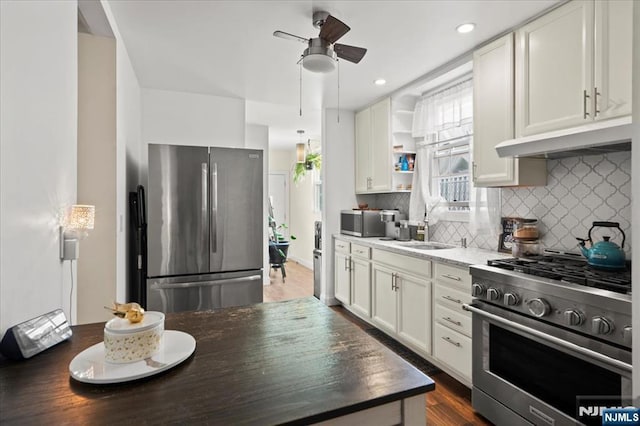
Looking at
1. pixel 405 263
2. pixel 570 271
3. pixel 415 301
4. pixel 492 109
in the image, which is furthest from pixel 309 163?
pixel 570 271

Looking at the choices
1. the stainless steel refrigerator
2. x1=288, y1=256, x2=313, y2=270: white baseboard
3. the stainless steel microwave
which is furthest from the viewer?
x1=288, y1=256, x2=313, y2=270: white baseboard

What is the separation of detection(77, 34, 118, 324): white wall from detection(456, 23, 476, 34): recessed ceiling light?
2314mm

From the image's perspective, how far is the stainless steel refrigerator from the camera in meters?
2.76

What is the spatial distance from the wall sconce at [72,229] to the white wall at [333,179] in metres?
3.01

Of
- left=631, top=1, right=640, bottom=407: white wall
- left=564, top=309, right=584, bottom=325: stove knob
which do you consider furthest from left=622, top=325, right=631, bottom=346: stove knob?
left=631, top=1, right=640, bottom=407: white wall

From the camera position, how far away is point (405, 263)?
9.38 ft

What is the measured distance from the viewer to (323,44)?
6.73ft

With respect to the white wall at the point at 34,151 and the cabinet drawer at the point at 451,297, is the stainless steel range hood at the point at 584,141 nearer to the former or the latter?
the cabinet drawer at the point at 451,297

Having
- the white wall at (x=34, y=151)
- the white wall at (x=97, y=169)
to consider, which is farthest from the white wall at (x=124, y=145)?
the white wall at (x=34, y=151)

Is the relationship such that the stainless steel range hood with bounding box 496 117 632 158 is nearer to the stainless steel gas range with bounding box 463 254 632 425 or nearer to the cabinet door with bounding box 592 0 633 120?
the cabinet door with bounding box 592 0 633 120

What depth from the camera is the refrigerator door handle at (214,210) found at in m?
2.91

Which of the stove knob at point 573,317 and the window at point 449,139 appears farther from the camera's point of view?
the window at point 449,139

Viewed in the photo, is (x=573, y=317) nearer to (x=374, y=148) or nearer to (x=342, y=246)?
(x=342, y=246)

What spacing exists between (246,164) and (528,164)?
2209mm
